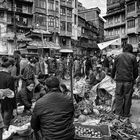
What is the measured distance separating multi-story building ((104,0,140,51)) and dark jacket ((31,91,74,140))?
35.1 m

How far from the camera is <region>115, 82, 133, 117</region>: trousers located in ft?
17.9

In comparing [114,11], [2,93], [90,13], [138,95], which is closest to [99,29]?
[90,13]

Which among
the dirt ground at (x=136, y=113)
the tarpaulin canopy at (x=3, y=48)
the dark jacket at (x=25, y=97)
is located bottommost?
the dirt ground at (x=136, y=113)

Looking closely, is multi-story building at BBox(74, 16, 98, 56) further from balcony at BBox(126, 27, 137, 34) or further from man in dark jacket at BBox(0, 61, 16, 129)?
man in dark jacket at BBox(0, 61, 16, 129)

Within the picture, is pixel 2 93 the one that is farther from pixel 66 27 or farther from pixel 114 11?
pixel 114 11

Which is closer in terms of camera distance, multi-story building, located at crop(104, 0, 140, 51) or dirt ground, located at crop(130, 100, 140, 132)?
dirt ground, located at crop(130, 100, 140, 132)

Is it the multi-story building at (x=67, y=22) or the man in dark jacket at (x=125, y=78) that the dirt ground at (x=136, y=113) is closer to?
the man in dark jacket at (x=125, y=78)

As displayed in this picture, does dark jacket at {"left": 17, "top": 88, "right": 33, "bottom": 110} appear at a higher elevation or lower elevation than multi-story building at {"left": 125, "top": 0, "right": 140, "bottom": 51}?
lower

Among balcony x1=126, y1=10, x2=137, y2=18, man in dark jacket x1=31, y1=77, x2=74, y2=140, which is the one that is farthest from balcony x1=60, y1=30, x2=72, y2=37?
man in dark jacket x1=31, y1=77, x2=74, y2=140

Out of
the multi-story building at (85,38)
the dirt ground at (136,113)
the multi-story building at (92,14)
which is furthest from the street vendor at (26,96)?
the multi-story building at (92,14)

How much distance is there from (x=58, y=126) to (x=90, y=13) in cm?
6754

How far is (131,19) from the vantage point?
133ft

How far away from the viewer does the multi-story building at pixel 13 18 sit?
36.7m

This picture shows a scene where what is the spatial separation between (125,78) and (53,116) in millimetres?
3188
